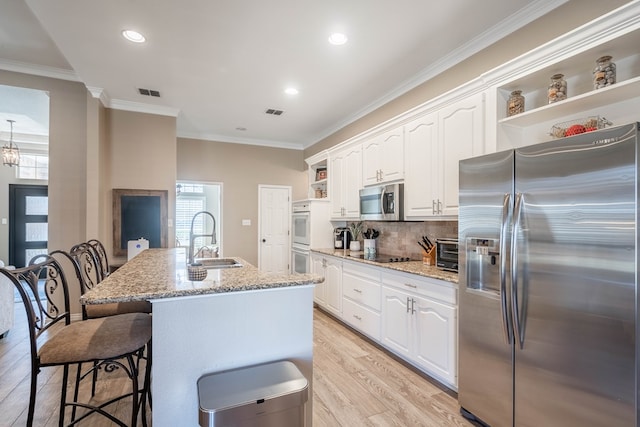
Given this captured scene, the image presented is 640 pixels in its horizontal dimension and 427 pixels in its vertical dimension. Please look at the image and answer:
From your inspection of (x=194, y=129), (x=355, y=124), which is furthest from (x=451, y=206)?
(x=194, y=129)

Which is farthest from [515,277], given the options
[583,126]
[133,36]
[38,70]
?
[38,70]

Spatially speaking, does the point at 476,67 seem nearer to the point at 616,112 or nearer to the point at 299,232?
the point at 616,112

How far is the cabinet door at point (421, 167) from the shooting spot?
9.12 ft

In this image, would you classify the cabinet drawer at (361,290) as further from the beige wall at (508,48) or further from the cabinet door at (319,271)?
the beige wall at (508,48)

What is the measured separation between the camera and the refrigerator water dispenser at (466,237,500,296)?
6.07 feet

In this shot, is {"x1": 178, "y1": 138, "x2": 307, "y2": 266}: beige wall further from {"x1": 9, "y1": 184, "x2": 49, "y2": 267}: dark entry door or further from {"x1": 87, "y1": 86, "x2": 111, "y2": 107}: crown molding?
{"x1": 9, "y1": 184, "x2": 49, "y2": 267}: dark entry door

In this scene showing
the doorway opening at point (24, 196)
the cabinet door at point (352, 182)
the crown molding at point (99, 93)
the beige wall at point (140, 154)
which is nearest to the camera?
the crown molding at point (99, 93)

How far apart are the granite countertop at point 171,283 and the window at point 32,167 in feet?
21.4

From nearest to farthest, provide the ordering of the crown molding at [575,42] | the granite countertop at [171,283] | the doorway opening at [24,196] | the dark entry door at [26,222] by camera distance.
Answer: the granite countertop at [171,283]
the crown molding at [575,42]
the doorway opening at [24,196]
the dark entry door at [26,222]

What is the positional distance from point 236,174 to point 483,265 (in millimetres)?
4759

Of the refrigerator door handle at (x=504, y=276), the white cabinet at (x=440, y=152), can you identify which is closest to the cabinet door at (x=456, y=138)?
the white cabinet at (x=440, y=152)

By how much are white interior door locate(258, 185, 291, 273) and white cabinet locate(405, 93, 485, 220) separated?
3.38 meters

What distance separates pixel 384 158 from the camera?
345 cm

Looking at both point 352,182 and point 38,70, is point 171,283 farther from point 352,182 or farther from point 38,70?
point 38,70
